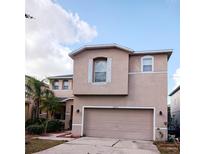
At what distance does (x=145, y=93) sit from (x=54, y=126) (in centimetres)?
716

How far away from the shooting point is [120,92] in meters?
13.0

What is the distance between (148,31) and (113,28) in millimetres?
1575

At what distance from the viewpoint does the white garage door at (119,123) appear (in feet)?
42.4

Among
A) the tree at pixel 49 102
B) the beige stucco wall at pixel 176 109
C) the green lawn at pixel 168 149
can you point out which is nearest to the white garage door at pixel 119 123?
the green lawn at pixel 168 149

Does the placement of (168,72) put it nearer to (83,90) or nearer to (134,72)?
(134,72)

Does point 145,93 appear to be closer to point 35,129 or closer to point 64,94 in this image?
point 35,129

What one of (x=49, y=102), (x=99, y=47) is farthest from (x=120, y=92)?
(x=49, y=102)

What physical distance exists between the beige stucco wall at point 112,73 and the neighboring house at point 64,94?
14.0 feet

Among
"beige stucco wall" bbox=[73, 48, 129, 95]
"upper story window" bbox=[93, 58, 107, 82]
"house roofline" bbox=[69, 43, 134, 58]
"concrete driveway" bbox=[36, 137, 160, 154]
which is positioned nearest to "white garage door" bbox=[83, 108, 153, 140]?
"beige stucco wall" bbox=[73, 48, 129, 95]

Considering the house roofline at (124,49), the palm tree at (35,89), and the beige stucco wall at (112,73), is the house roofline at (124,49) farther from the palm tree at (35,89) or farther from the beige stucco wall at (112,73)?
the palm tree at (35,89)

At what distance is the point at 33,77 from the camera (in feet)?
51.8

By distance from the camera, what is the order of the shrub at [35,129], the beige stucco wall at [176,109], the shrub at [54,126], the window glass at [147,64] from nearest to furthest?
the window glass at [147,64] → the shrub at [35,129] → the shrub at [54,126] → the beige stucco wall at [176,109]
